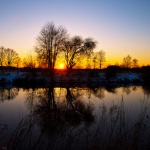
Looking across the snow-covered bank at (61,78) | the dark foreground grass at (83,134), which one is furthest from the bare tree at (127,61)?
the dark foreground grass at (83,134)

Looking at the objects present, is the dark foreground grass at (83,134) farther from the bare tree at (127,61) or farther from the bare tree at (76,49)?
the bare tree at (127,61)

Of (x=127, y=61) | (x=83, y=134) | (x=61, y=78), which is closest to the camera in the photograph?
(x=83, y=134)

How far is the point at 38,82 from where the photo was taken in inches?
1585

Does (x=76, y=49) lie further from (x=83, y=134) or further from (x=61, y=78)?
(x=83, y=134)

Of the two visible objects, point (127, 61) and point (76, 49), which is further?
point (127, 61)

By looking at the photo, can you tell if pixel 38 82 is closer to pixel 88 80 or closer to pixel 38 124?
pixel 88 80

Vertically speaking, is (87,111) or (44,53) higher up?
(44,53)

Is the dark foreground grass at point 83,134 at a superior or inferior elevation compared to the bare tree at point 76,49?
inferior

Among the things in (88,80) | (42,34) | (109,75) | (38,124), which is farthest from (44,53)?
(38,124)

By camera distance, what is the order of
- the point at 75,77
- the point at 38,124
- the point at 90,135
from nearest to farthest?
1. the point at 90,135
2. the point at 38,124
3. the point at 75,77

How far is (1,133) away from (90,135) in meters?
3.17

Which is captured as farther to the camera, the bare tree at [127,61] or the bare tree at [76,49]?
the bare tree at [127,61]

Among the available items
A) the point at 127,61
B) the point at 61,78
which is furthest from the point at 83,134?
the point at 127,61

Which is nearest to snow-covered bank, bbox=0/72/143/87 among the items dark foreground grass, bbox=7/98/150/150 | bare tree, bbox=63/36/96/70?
bare tree, bbox=63/36/96/70
